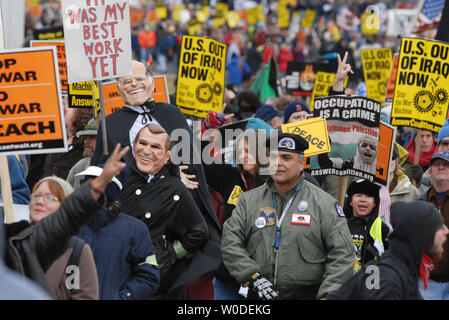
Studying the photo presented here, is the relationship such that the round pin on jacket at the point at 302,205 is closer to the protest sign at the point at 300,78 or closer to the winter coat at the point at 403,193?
the winter coat at the point at 403,193

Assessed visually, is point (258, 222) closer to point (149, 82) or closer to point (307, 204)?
point (307, 204)

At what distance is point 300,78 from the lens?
1388 centimetres

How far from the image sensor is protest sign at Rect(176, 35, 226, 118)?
31.1 feet

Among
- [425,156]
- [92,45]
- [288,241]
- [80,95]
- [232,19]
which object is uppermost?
[92,45]

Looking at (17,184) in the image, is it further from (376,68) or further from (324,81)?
(376,68)

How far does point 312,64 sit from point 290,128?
6591 millimetres

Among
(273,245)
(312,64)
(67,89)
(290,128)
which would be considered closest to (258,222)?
(273,245)

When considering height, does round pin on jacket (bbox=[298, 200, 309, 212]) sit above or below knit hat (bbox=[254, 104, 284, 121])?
above

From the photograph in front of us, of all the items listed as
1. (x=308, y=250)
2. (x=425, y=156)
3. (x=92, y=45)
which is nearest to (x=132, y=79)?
(x=92, y=45)

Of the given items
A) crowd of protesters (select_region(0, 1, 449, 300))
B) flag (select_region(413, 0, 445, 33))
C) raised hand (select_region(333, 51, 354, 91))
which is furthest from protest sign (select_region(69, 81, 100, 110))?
flag (select_region(413, 0, 445, 33))

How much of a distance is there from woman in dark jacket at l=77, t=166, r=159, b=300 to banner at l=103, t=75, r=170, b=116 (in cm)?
317

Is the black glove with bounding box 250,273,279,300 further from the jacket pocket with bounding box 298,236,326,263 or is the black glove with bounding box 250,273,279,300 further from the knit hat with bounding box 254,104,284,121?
the knit hat with bounding box 254,104,284,121

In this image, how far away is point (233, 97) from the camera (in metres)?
14.4

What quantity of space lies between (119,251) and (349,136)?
10.2 ft
